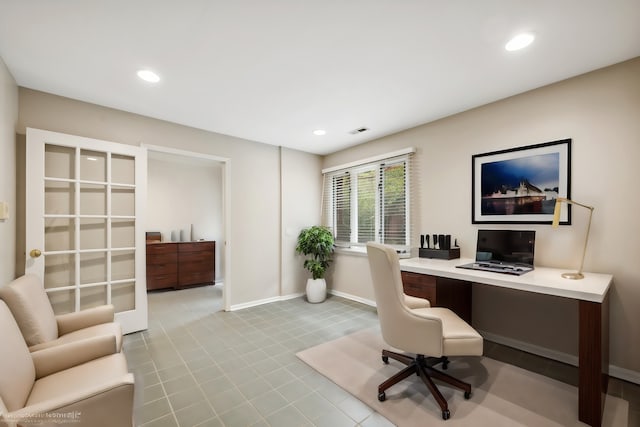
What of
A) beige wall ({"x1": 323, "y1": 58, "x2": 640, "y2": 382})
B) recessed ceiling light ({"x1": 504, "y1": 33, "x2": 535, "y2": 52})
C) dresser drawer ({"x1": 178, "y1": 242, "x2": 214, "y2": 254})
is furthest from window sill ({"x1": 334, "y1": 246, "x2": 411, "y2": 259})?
recessed ceiling light ({"x1": 504, "y1": 33, "x2": 535, "y2": 52})

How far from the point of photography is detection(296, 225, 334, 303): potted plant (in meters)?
4.31

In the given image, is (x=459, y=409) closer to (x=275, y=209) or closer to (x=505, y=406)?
(x=505, y=406)

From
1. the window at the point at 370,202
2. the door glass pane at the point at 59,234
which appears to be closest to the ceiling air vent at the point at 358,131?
the window at the point at 370,202

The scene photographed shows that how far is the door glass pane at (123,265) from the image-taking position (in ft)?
9.82

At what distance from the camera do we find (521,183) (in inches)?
105

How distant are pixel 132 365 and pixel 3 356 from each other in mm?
1411

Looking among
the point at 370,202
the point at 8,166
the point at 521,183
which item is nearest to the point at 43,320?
the point at 8,166

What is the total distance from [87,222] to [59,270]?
0.52m

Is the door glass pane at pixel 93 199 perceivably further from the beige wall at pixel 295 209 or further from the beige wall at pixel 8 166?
the beige wall at pixel 295 209

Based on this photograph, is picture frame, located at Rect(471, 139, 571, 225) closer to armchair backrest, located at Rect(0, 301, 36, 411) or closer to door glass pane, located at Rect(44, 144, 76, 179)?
armchair backrest, located at Rect(0, 301, 36, 411)

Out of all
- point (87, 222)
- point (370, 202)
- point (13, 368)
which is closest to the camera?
point (13, 368)

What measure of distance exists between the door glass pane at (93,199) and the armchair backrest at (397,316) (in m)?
2.90

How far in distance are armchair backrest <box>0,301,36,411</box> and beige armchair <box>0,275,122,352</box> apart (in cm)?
25

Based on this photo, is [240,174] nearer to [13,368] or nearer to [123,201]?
[123,201]
